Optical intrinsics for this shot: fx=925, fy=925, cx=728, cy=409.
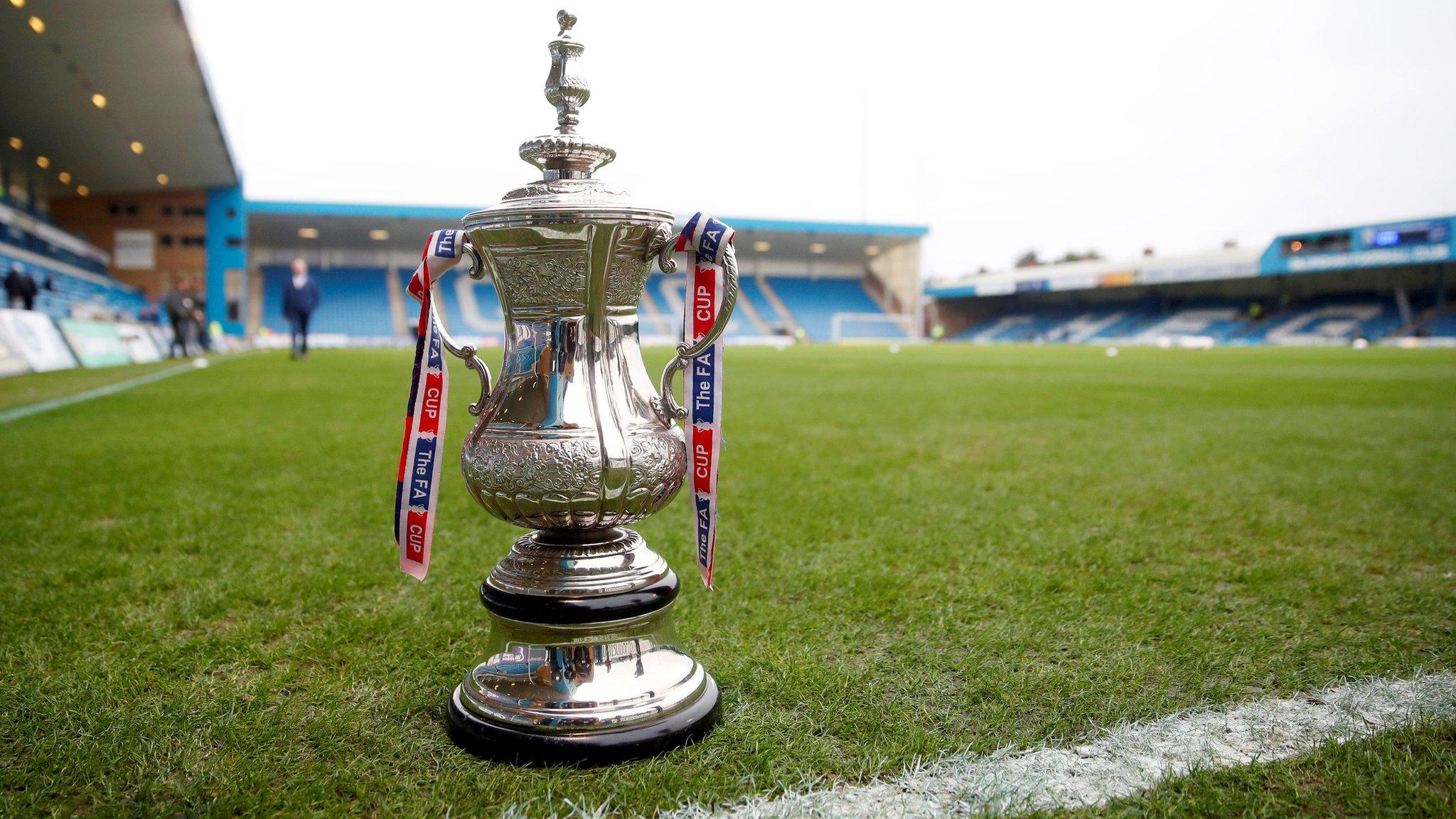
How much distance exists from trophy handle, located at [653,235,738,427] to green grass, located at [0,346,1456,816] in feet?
1.94

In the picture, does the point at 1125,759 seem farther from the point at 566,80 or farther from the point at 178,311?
the point at 178,311

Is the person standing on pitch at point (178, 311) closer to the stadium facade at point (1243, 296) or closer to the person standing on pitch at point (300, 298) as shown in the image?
the person standing on pitch at point (300, 298)

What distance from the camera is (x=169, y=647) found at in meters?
2.12

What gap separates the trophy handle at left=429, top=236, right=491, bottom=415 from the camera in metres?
1.72

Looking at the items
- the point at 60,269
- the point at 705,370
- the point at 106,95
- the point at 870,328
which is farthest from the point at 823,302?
the point at 705,370

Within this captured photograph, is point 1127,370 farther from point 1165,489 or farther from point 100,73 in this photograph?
point 100,73

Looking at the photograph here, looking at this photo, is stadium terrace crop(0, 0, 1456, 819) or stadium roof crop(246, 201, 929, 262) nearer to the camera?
stadium terrace crop(0, 0, 1456, 819)

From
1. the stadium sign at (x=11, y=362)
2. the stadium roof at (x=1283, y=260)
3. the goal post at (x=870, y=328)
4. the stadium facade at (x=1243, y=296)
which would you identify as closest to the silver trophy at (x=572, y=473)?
the stadium sign at (x=11, y=362)

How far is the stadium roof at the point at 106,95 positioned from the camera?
15117 millimetres

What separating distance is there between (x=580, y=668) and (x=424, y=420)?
1.80 ft

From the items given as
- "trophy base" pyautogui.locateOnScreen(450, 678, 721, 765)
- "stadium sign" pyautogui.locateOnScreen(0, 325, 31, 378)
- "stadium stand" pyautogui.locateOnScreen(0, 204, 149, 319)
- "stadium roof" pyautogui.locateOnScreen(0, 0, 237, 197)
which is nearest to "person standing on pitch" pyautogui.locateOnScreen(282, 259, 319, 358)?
"stadium sign" pyautogui.locateOnScreen(0, 325, 31, 378)

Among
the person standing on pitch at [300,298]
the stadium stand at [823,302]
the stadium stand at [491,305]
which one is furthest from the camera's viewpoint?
the stadium stand at [823,302]

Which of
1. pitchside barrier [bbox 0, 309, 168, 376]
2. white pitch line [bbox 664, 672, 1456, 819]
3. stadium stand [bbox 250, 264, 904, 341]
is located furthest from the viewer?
stadium stand [bbox 250, 264, 904, 341]

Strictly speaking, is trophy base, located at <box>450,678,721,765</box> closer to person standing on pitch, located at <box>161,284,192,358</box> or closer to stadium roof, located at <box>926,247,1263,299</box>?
person standing on pitch, located at <box>161,284,192,358</box>
